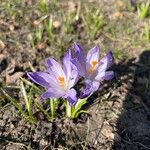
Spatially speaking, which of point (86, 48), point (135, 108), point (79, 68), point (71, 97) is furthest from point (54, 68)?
point (86, 48)

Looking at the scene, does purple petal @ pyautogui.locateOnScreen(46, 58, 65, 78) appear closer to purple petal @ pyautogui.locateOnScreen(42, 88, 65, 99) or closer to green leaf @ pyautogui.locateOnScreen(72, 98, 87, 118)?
purple petal @ pyautogui.locateOnScreen(42, 88, 65, 99)

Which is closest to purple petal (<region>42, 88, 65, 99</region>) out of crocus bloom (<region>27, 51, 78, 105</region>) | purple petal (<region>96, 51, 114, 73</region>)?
crocus bloom (<region>27, 51, 78, 105</region>)

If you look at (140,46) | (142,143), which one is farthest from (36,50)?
(142,143)

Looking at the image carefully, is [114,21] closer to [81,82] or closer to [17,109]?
[81,82]

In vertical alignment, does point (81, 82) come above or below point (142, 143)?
above

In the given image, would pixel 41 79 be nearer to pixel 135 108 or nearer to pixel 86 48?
pixel 135 108

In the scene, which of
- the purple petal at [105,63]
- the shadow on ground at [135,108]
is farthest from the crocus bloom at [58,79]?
the shadow on ground at [135,108]

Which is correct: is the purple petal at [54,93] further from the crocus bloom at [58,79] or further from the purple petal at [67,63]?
the purple petal at [67,63]

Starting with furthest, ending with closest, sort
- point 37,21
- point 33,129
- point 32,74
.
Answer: point 37,21 < point 33,129 < point 32,74

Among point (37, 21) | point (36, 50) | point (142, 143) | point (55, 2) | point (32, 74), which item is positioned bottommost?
point (142, 143)
